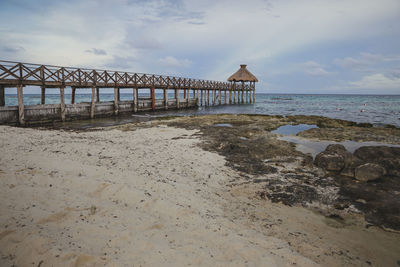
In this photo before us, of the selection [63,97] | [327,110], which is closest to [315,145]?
[63,97]

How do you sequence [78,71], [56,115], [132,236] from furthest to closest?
[78,71] → [56,115] → [132,236]

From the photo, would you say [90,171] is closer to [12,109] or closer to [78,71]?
[12,109]

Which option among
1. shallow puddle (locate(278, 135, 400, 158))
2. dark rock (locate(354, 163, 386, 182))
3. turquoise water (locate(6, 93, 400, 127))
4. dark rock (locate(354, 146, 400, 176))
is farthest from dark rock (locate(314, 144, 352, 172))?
turquoise water (locate(6, 93, 400, 127))

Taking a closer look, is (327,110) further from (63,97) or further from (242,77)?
(63,97)

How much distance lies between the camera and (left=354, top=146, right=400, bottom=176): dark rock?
756 centimetres

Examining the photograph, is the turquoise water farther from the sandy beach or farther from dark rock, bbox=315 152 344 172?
the sandy beach

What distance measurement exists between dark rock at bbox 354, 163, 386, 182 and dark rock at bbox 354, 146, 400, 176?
97 centimetres

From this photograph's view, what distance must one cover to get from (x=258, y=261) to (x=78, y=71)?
71.9 feet

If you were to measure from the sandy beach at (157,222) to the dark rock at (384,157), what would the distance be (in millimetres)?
4255

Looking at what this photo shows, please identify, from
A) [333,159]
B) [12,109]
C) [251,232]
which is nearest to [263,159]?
[333,159]

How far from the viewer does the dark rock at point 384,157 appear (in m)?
7.56

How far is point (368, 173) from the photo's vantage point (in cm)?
672

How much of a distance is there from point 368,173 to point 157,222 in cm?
632

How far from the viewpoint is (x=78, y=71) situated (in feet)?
66.6
